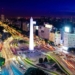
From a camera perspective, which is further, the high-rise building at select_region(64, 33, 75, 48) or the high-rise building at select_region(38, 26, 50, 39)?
the high-rise building at select_region(38, 26, 50, 39)

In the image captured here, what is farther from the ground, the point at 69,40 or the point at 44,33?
the point at 44,33

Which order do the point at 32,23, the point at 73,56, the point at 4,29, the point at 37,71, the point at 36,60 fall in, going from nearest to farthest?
the point at 37,71
the point at 36,60
the point at 73,56
the point at 32,23
the point at 4,29

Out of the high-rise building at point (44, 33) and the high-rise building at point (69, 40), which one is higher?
the high-rise building at point (44, 33)

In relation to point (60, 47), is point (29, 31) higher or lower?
higher

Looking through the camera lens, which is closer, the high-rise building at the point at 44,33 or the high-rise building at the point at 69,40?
the high-rise building at the point at 69,40

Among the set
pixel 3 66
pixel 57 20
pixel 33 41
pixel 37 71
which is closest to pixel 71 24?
pixel 57 20

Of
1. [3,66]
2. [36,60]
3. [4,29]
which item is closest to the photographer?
[3,66]

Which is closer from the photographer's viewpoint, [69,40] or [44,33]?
[69,40]

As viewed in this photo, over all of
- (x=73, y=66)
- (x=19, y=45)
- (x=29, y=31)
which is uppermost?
(x=29, y=31)

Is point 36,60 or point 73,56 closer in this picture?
point 36,60

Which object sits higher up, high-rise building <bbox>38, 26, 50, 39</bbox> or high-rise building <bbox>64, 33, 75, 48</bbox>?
high-rise building <bbox>38, 26, 50, 39</bbox>

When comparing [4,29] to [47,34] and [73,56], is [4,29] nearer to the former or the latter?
[47,34]
